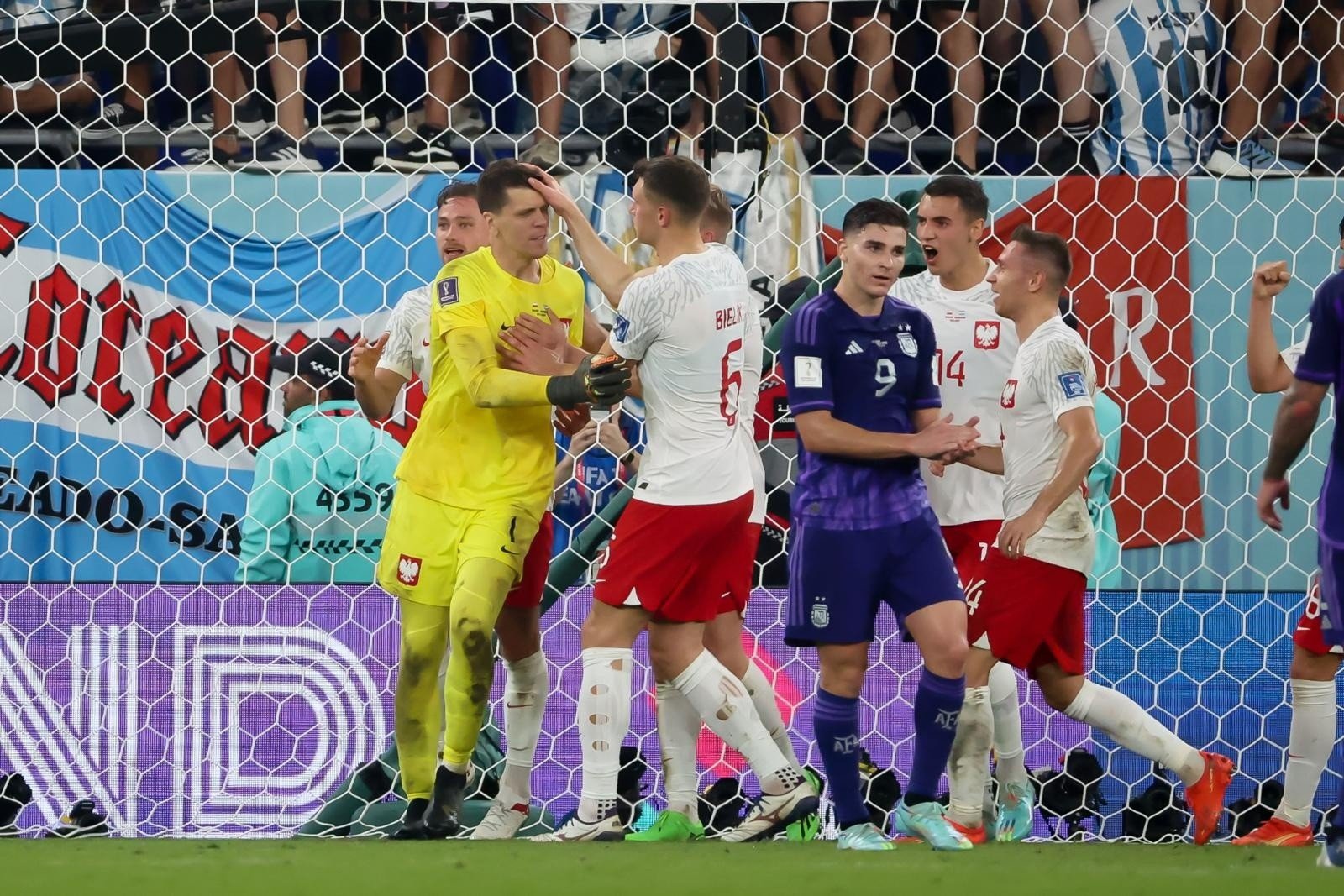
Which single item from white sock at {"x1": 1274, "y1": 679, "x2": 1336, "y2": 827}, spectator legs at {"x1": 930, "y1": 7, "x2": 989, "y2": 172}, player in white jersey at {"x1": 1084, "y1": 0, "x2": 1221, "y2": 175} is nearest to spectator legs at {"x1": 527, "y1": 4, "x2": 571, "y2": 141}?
spectator legs at {"x1": 930, "y1": 7, "x2": 989, "y2": 172}

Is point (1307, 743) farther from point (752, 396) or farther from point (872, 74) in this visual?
point (872, 74)

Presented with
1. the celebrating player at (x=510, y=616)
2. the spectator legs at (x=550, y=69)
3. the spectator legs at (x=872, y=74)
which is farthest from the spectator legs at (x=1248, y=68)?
the celebrating player at (x=510, y=616)

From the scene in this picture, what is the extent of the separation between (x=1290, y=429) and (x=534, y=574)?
76.6 inches

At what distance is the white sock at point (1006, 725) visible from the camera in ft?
15.8

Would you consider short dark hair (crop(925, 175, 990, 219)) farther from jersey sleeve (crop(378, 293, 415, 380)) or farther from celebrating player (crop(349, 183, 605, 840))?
jersey sleeve (crop(378, 293, 415, 380))

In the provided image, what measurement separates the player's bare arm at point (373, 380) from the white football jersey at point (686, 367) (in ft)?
2.60

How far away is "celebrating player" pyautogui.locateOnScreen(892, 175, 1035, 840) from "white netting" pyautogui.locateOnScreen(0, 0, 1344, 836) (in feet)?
4.44

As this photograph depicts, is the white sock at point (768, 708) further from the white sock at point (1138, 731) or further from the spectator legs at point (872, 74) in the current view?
the spectator legs at point (872, 74)

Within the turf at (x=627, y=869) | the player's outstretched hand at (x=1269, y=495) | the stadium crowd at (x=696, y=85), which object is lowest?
the turf at (x=627, y=869)

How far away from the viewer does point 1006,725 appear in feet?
15.8

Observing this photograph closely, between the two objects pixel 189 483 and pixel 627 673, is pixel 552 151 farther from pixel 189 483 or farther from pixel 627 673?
pixel 627 673

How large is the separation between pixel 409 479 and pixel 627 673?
78cm

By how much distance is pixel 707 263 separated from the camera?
4.30m

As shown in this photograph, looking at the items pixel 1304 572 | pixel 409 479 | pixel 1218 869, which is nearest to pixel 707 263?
pixel 409 479
